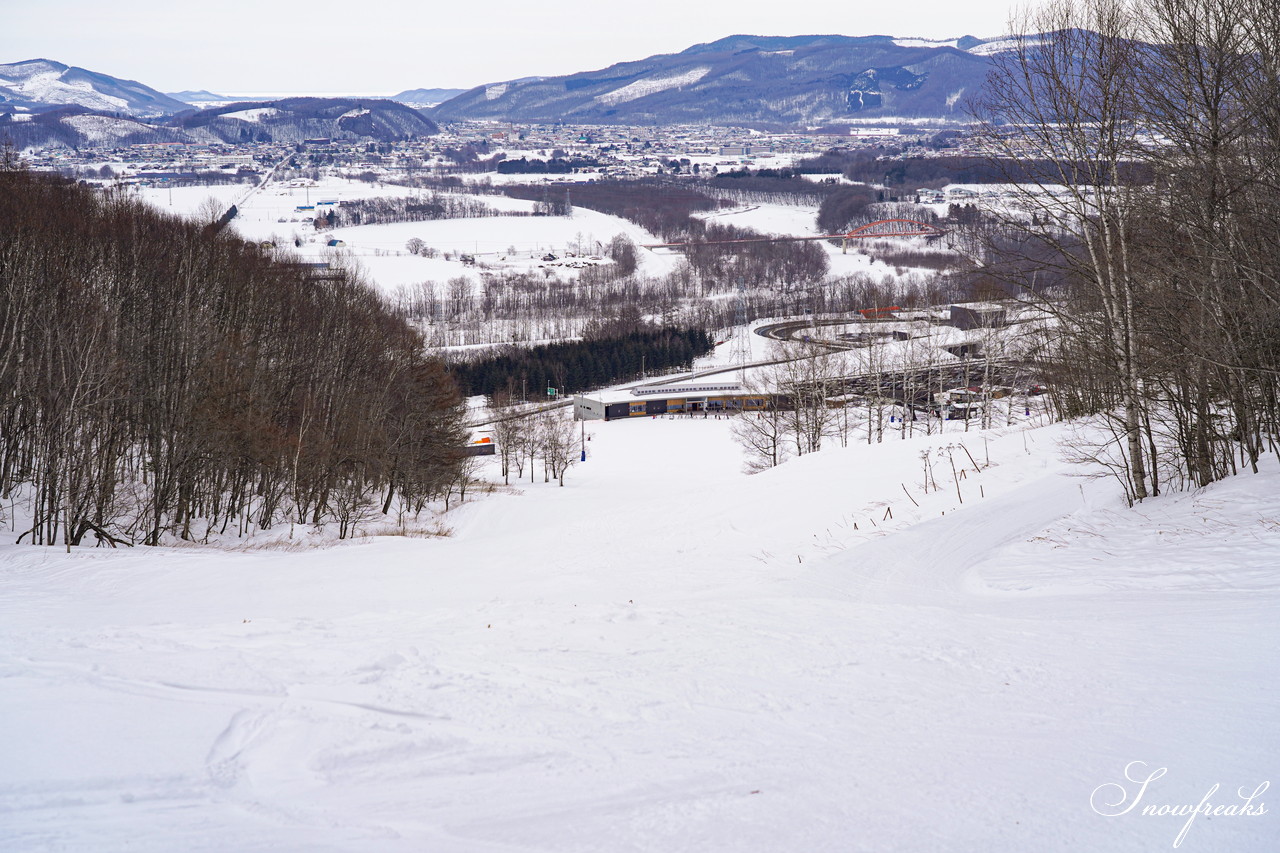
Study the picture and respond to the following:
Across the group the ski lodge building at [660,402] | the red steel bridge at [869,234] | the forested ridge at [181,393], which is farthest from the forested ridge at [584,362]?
the red steel bridge at [869,234]

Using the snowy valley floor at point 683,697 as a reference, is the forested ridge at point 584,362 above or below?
below

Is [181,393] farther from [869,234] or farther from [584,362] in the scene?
[869,234]

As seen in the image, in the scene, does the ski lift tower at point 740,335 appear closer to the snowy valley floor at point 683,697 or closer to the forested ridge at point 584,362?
the forested ridge at point 584,362

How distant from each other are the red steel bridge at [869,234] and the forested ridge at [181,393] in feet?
312

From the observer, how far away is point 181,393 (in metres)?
19.4

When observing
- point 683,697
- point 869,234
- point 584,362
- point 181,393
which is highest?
point 869,234

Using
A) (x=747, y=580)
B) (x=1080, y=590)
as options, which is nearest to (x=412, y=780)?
(x=747, y=580)

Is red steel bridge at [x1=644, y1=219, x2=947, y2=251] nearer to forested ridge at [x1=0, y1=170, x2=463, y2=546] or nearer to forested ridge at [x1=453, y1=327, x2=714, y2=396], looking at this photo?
forested ridge at [x1=453, y1=327, x2=714, y2=396]

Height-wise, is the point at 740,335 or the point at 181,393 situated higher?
the point at 181,393

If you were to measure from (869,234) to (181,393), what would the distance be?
11887 cm

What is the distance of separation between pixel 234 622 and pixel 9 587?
12.8 ft

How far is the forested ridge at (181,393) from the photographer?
16234 millimetres

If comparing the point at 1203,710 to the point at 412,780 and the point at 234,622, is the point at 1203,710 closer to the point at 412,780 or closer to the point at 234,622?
the point at 412,780

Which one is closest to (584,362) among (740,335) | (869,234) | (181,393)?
(740,335)
